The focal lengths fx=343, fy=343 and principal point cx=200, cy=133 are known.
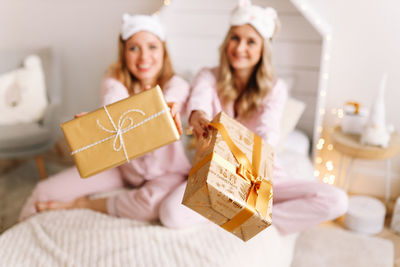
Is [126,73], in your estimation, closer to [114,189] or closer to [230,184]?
[114,189]

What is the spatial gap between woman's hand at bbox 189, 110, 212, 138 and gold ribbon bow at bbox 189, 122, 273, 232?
0.34 feet

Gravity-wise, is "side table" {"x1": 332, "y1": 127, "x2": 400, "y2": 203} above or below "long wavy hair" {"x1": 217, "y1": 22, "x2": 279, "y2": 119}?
below

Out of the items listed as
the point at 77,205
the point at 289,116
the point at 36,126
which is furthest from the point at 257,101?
the point at 36,126

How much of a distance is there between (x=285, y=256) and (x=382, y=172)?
88 centimetres

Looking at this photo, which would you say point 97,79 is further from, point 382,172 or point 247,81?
point 382,172

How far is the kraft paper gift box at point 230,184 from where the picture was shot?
71 cm

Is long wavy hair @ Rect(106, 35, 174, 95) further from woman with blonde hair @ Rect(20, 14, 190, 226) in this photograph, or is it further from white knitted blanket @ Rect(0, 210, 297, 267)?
white knitted blanket @ Rect(0, 210, 297, 267)

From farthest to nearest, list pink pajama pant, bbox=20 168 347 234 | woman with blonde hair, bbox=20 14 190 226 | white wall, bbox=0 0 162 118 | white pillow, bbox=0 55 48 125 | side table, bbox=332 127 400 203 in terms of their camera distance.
Result: white wall, bbox=0 0 162 118, white pillow, bbox=0 55 48 125, side table, bbox=332 127 400 203, woman with blonde hair, bbox=20 14 190 226, pink pajama pant, bbox=20 168 347 234

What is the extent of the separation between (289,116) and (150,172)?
2.37ft

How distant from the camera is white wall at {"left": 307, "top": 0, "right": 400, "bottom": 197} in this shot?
1.56 meters

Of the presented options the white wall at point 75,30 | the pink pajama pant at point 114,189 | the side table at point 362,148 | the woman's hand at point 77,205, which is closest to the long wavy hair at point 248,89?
the pink pajama pant at point 114,189

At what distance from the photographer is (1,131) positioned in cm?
180

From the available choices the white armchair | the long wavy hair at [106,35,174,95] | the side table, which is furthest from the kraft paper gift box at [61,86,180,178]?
the white armchair

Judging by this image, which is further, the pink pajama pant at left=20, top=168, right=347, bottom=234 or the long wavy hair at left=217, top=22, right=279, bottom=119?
the long wavy hair at left=217, top=22, right=279, bottom=119
